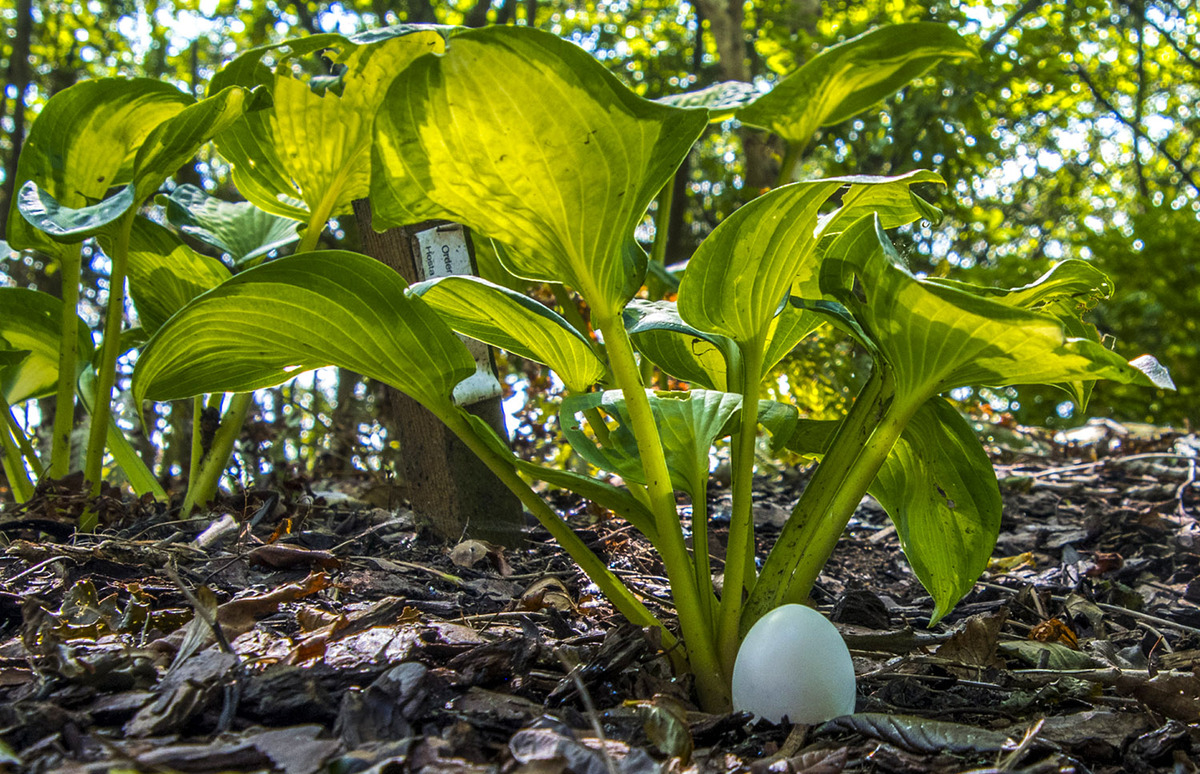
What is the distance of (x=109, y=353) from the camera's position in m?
1.71

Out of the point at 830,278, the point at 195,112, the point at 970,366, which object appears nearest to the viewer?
the point at 970,366

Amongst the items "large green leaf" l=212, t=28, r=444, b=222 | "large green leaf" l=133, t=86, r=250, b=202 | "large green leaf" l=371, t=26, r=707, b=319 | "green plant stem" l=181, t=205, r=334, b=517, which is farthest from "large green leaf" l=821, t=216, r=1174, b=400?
"green plant stem" l=181, t=205, r=334, b=517

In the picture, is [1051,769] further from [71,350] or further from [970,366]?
[71,350]

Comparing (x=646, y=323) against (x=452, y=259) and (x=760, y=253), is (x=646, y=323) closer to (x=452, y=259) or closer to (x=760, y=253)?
(x=760, y=253)

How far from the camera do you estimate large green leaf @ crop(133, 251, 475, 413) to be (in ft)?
3.80

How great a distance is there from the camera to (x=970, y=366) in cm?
109

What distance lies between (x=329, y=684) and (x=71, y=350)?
1.24m

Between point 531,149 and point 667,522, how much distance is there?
575mm

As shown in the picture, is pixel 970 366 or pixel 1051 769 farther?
pixel 970 366

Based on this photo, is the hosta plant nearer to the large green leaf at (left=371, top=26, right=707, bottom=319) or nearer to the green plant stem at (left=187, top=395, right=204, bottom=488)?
the large green leaf at (left=371, top=26, right=707, bottom=319)

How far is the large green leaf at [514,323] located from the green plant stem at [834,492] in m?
0.41

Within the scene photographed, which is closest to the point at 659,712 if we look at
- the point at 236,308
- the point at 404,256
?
the point at 236,308

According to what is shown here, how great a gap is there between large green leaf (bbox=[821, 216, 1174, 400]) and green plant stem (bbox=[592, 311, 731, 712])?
32 cm

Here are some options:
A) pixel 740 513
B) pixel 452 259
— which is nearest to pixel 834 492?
pixel 740 513
